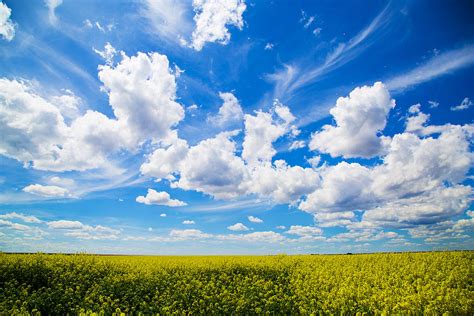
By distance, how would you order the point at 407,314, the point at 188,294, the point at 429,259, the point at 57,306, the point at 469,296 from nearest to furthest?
1. the point at 407,314
2. the point at 57,306
3. the point at 469,296
4. the point at 188,294
5. the point at 429,259

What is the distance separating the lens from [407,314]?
17.8 meters

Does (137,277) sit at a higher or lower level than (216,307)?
higher

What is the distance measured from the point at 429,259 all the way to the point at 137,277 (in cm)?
3197

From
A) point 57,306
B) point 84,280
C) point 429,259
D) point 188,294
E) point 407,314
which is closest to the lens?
point 407,314

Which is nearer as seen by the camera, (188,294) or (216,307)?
(216,307)

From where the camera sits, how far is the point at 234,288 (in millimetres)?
25953

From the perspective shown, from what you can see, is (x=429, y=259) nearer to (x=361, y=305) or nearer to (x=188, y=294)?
(x=361, y=305)

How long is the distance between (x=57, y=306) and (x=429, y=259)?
36.9m

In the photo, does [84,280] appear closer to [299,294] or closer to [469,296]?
[299,294]

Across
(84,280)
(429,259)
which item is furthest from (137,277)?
(429,259)

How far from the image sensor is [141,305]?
68.1 ft

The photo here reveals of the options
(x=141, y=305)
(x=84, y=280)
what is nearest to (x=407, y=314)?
(x=141, y=305)

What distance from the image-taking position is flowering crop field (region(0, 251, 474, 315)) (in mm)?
19484

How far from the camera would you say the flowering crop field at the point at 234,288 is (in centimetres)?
1948
